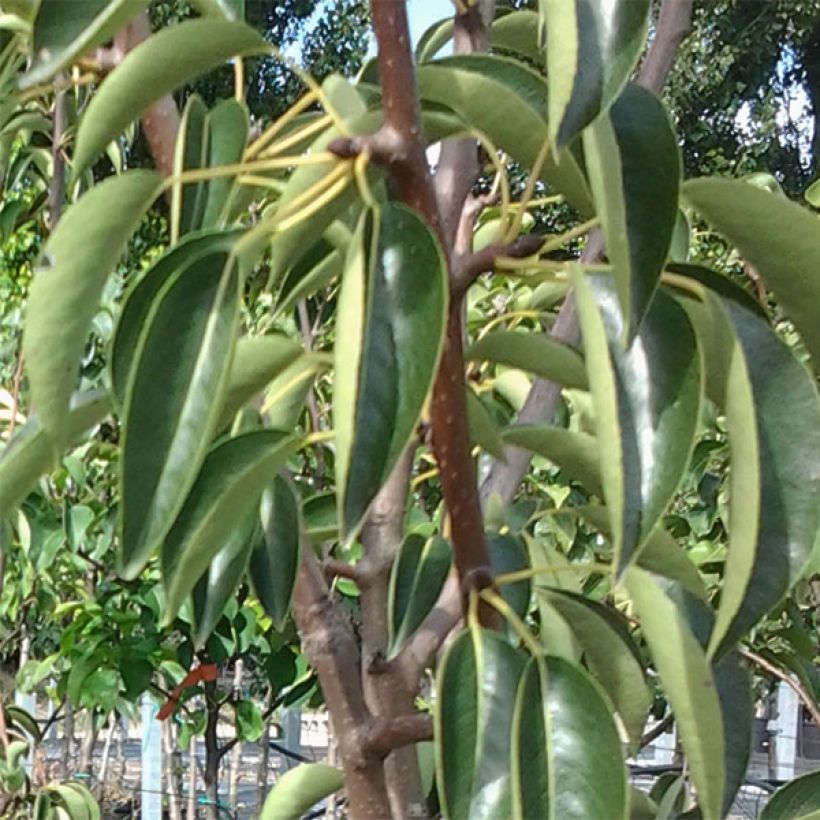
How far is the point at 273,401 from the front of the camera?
54 centimetres

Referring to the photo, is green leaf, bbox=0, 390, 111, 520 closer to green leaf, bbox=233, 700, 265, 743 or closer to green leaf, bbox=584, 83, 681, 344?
green leaf, bbox=584, 83, 681, 344

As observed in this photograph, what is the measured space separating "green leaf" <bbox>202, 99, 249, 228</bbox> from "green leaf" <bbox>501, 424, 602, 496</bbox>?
15 cm

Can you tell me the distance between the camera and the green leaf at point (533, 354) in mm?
453

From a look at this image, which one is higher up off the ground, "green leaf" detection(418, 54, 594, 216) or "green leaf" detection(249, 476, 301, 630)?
"green leaf" detection(418, 54, 594, 216)

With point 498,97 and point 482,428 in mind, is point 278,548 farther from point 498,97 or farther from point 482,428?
point 498,97

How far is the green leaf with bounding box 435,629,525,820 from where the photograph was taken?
0.39 m

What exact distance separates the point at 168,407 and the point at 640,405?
14cm

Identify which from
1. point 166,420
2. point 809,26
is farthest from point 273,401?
point 809,26

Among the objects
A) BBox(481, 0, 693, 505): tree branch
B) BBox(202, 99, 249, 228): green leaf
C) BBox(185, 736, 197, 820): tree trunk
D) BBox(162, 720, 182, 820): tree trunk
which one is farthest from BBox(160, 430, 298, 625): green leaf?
BBox(162, 720, 182, 820): tree trunk

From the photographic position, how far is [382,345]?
348mm

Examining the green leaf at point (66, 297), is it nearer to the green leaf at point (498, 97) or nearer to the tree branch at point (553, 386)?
the green leaf at point (498, 97)

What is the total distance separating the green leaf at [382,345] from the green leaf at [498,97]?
0.07 metres

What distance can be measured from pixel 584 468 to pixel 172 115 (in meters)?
0.23

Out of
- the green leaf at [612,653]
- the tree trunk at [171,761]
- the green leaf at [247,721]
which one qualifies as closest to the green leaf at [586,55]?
the green leaf at [612,653]
